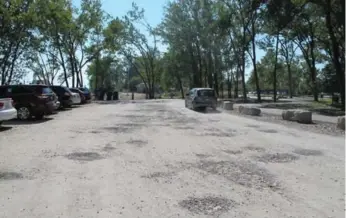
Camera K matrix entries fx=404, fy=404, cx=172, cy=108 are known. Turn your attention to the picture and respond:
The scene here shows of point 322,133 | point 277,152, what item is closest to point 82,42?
point 322,133

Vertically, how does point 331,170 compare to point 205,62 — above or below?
below

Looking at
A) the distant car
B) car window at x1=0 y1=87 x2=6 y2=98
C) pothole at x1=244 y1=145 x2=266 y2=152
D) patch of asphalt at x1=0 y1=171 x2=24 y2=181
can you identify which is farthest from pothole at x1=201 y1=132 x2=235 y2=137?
the distant car

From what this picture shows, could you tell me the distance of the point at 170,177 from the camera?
7055mm

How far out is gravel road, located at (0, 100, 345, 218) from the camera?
5.33 meters

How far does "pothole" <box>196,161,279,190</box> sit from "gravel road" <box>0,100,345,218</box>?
0.02m

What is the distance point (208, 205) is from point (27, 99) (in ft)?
49.9

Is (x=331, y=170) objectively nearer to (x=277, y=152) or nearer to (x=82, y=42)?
(x=277, y=152)

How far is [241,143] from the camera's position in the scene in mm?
11258

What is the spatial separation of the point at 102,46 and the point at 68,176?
153 ft

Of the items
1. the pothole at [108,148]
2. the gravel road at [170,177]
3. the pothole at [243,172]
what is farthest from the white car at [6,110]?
the pothole at [243,172]

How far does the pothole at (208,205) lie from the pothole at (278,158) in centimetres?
315

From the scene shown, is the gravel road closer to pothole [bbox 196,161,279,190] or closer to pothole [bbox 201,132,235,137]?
pothole [bbox 196,161,279,190]

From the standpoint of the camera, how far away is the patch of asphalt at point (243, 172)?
6.65 meters

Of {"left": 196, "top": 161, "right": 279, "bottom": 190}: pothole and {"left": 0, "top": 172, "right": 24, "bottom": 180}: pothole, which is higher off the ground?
{"left": 0, "top": 172, "right": 24, "bottom": 180}: pothole
